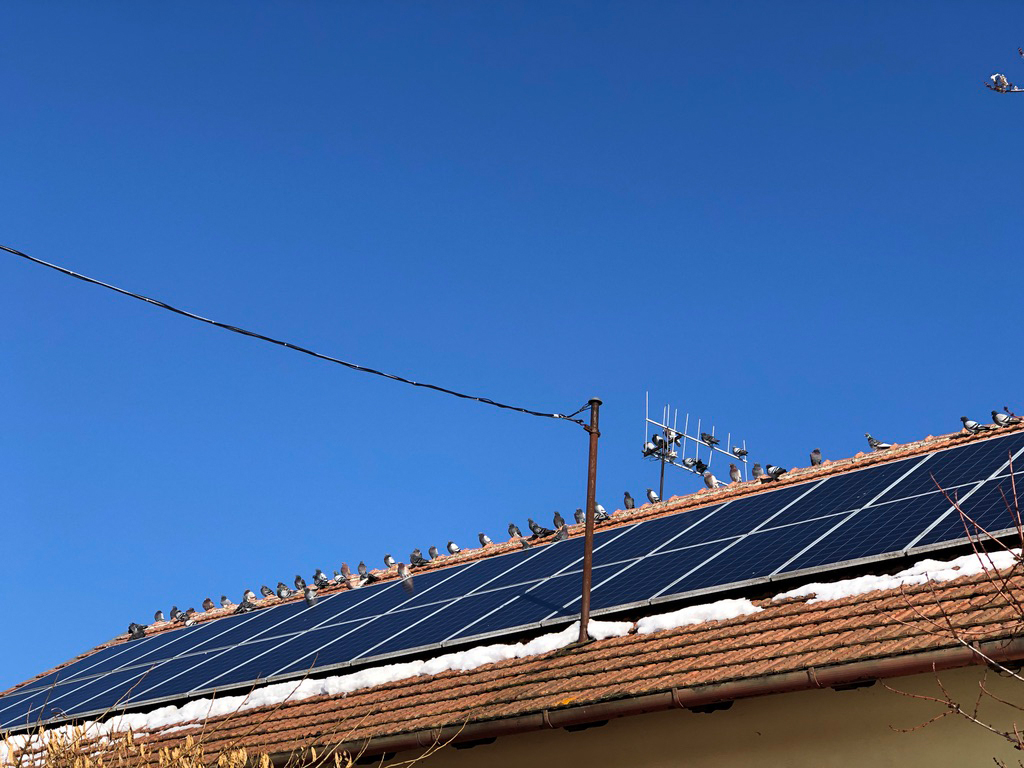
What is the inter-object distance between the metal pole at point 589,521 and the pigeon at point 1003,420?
176 inches

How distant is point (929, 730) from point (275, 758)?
5391mm

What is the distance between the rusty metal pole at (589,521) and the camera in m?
10.1

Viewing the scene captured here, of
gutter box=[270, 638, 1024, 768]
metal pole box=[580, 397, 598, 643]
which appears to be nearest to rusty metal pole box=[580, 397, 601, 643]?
metal pole box=[580, 397, 598, 643]

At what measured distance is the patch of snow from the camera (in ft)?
30.6

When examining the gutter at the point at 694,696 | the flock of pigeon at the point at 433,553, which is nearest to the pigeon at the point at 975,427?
the flock of pigeon at the point at 433,553

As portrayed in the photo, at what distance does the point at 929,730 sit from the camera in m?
7.30

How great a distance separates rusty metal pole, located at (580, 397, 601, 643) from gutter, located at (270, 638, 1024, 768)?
1447 mm

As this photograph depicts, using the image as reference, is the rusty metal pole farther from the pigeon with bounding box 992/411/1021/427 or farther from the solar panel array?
the pigeon with bounding box 992/411/1021/427

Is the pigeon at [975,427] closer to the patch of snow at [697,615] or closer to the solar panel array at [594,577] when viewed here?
the solar panel array at [594,577]

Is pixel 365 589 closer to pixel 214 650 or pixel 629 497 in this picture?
pixel 214 650

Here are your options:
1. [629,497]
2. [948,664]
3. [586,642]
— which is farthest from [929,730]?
[629,497]

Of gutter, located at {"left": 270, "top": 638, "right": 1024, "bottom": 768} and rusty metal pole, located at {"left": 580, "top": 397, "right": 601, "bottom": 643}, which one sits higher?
rusty metal pole, located at {"left": 580, "top": 397, "right": 601, "bottom": 643}

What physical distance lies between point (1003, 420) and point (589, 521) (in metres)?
4.80

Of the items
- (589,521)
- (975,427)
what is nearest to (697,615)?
(589,521)
